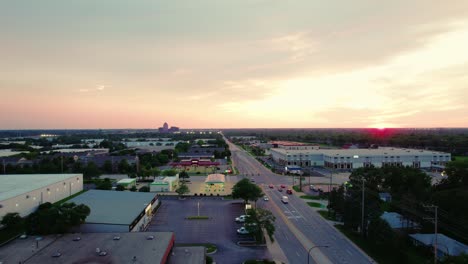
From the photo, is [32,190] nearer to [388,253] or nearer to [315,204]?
[315,204]

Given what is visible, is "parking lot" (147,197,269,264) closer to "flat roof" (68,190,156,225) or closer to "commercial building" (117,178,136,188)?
"flat roof" (68,190,156,225)

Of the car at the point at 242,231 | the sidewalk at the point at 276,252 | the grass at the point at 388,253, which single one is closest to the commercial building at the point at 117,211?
the car at the point at 242,231

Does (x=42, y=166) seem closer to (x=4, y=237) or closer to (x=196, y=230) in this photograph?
(x=4, y=237)

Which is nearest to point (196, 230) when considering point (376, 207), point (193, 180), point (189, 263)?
point (189, 263)

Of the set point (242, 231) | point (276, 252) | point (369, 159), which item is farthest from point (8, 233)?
point (369, 159)

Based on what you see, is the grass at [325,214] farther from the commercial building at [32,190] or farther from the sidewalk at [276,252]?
the commercial building at [32,190]

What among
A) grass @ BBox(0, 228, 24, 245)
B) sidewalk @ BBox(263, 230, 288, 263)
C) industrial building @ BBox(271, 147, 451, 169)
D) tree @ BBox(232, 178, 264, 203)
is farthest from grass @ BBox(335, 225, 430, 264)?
industrial building @ BBox(271, 147, 451, 169)
